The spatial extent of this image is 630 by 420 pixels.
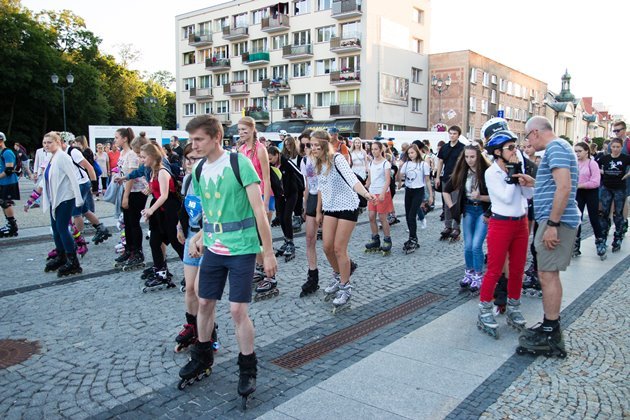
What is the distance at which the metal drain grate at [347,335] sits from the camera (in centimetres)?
414

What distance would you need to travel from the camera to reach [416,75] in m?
50.2

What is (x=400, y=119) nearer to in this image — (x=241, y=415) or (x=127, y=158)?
(x=127, y=158)

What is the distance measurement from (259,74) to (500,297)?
2022 inches

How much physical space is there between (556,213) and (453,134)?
183 inches

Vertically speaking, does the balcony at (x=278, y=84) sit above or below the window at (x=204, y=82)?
below

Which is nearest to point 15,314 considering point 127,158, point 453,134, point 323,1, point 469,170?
point 127,158

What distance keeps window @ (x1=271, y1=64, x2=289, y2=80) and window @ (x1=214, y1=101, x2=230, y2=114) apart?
303 inches

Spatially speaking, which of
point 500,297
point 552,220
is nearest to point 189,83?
point 500,297

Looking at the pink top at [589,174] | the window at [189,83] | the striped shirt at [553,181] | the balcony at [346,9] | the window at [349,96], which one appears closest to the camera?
the striped shirt at [553,181]

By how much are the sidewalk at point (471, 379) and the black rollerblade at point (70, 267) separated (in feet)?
15.3

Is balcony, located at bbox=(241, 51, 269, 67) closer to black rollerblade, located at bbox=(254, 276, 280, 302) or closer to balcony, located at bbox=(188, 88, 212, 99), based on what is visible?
balcony, located at bbox=(188, 88, 212, 99)

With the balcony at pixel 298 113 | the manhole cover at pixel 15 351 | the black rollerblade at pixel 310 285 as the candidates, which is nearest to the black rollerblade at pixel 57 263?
the manhole cover at pixel 15 351

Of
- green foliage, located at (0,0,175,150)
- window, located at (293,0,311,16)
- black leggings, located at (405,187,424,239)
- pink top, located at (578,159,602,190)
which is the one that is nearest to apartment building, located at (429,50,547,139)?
window, located at (293,0,311,16)

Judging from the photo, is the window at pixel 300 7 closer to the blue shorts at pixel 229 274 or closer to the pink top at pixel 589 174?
the pink top at pixel 589 174
